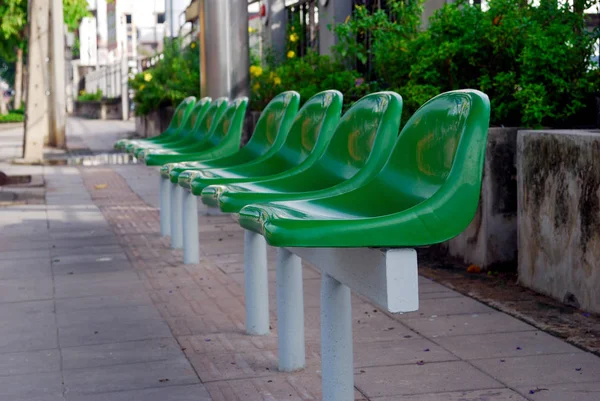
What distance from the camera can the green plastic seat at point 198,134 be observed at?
7766mm

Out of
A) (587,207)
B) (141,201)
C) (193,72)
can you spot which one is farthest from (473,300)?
→ (193,72)

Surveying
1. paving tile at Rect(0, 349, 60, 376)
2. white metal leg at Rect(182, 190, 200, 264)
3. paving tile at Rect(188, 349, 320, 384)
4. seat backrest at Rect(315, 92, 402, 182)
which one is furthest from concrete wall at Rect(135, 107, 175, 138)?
seat backrest at Rect(315, 92, 402, 182)

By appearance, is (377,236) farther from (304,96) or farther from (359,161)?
(304,96)

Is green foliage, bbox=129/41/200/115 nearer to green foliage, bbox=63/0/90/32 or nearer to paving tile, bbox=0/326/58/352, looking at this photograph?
green foliage, bbox=63/0/90/32

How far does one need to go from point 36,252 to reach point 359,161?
15.3 feet

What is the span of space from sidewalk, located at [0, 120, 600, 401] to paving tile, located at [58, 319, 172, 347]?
0.01m

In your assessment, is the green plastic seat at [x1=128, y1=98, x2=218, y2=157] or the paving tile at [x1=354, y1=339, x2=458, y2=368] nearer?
the paving tile at [x1=354, y1=339, x2=458, y2=368]

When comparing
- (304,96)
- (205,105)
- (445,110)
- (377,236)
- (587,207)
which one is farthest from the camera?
(304,96)

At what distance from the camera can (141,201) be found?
1204 cm

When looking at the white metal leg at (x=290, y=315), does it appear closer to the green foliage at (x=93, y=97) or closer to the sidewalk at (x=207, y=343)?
the sidewalk at (x=207, y=343)

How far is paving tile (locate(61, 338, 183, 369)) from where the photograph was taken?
4906 millimetres

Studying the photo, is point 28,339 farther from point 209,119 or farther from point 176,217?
point 209,119

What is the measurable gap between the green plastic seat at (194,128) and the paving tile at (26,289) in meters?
1.47

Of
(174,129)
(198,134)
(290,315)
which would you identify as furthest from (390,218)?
(174,129)
